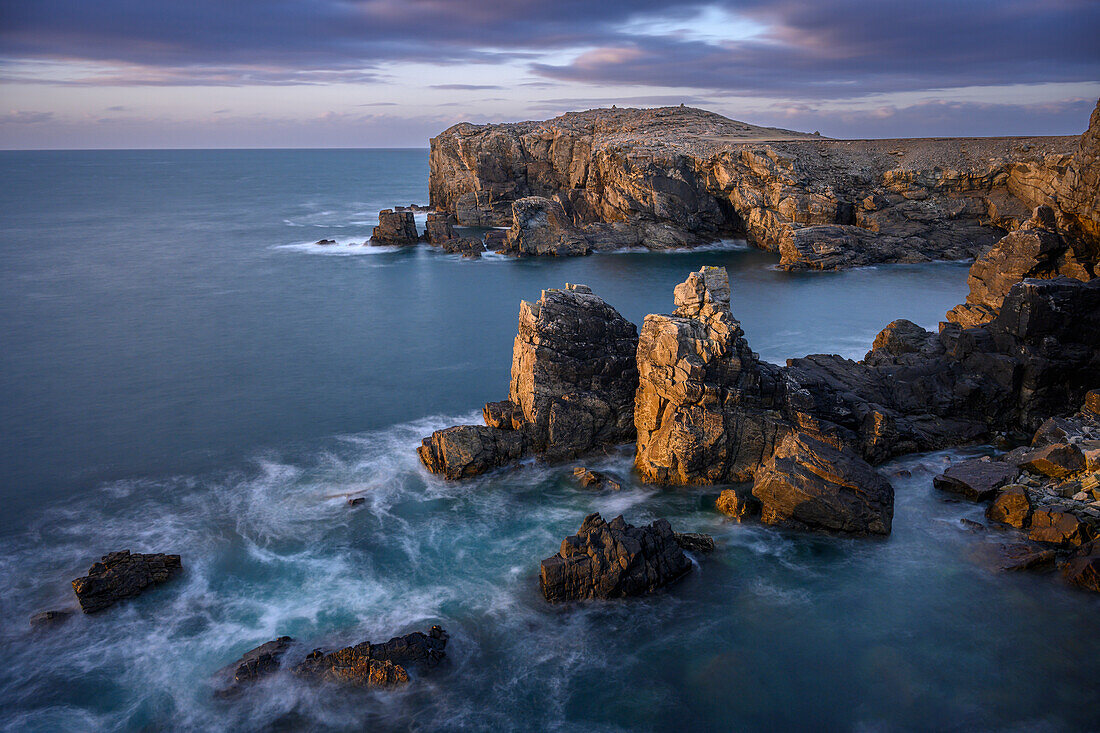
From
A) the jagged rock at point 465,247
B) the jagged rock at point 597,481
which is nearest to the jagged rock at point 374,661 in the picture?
the jagged rock at point 597,481

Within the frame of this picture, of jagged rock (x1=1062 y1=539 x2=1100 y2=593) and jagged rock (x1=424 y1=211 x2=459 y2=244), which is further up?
jagged rock (x1=424 y1=211 x2=459 y2=244)

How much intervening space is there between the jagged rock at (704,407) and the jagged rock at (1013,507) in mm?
7955

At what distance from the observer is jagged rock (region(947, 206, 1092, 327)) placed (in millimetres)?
Result: 35938

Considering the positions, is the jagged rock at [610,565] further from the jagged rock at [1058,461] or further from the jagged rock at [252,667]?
the jagged rock at [1058,461]

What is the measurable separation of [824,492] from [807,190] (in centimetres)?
5578

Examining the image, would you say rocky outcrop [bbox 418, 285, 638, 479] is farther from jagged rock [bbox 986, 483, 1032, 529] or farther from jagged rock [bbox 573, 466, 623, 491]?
jagged rock [bbox 986, 483, 1032, 529]

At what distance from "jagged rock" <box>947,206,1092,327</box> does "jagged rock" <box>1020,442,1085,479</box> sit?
40.4ft

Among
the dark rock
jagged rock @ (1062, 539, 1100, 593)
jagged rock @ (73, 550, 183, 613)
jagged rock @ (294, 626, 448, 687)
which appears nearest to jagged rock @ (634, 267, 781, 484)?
jagged rock @ (1062, 539, 1100, 593)

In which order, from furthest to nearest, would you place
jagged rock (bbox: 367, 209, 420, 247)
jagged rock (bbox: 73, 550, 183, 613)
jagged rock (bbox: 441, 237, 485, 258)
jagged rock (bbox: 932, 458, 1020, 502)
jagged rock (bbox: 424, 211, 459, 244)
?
jagged rock (bbox: 424, 211, 459, 244) < jagged rock (bbox: 367, 209, 420, 247) < jagged rock (bbox: 441, 237, 485, 258) < jagged rock (bbox: 932, 458, 1020, 502) < jagged rock (bbox: 73, 550, 183, 613)

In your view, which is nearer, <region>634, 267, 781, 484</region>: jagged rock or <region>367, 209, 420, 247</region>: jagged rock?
<region>634, 267, 781, 484</region>: jagged rock

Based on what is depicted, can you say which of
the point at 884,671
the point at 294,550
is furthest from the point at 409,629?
the point at 884,671

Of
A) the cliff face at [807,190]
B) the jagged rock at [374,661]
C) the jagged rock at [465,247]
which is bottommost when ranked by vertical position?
the jagged rock at [374,661]

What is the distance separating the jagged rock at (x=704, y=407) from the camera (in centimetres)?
2797

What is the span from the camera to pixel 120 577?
22.2 m
